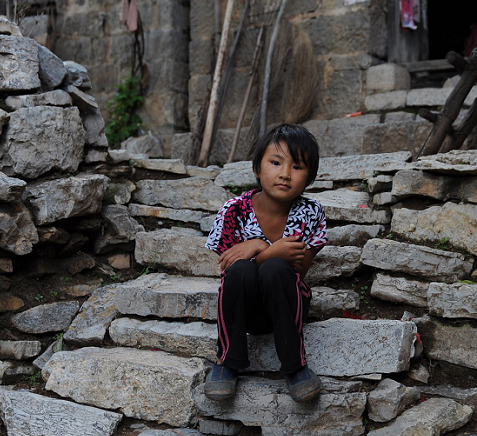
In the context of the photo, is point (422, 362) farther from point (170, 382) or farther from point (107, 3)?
point (107, 3)

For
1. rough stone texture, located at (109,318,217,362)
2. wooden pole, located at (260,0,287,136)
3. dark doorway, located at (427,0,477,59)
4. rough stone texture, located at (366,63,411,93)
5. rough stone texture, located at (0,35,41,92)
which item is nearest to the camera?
rough stone texture, located at (109,318,217,362)

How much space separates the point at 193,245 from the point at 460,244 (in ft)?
5.01

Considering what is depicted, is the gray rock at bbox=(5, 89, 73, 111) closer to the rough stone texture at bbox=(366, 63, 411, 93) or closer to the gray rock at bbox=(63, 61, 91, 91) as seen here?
the gray rock at bbox=(63, 61, 91, 91)

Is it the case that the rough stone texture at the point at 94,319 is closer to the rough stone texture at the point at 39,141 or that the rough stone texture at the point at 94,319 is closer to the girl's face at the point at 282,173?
the rough stone texture at the point at 39,141

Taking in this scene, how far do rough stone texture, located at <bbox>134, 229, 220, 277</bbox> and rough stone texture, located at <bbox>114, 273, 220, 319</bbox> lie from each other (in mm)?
201

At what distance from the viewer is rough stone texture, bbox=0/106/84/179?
11.0 feet

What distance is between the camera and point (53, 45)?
688cm

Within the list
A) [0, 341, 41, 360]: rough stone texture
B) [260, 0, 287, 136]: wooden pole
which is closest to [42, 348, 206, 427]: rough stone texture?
[0, 341, 41, 360]: rough stone texture

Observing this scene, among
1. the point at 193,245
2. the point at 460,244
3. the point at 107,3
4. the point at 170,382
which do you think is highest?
the point at 107,3

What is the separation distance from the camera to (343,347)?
94.6 inches

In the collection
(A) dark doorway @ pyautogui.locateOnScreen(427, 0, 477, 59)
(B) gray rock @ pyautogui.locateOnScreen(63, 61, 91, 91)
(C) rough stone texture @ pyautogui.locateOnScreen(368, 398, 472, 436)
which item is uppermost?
(A) dark doorway @ pyautogui.locateOnScreen(427, 0, 477, 59)

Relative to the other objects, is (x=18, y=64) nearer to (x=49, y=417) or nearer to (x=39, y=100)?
(x=39, y=100)

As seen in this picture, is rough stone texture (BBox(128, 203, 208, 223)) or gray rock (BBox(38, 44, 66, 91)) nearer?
gray rock (BBox(38, 44, 66, 91))

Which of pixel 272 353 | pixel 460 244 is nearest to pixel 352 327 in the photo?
pixel 272 353
